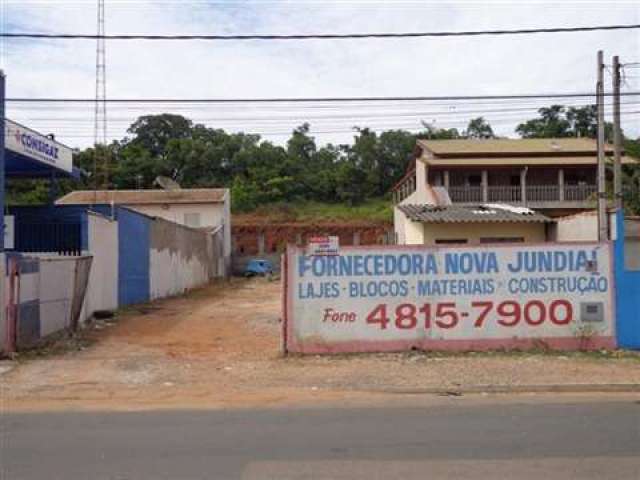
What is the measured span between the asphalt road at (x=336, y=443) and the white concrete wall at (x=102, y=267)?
10.5m

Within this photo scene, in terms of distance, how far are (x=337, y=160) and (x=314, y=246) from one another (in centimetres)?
6921

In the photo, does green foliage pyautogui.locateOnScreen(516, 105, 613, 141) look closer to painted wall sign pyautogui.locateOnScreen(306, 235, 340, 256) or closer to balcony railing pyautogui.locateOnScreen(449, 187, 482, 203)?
balcony railing pyautogui.locateOnScreen(449, 187, 482, 203)

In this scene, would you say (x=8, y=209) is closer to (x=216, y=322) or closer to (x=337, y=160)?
(x=216, y=322)

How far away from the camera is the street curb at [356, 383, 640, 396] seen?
34.2 feet

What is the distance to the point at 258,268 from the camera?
51.8 meters

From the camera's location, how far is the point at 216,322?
64.4ft

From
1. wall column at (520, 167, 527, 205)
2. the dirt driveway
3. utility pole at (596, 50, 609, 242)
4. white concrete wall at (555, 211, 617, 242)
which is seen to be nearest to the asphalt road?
the dirt driveway

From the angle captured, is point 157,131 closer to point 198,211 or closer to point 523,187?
point 198,211

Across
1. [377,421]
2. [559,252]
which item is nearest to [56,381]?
[377,421]

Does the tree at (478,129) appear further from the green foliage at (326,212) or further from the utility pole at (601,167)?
the utility pole at (601,167)

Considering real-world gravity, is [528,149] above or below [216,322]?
above

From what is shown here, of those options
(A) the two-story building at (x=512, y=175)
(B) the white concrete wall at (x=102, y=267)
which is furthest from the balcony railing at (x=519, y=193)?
(B) the white concrete wall at (x=102, y=267)

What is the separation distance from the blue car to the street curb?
4053cm

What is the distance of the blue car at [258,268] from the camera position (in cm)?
5141
